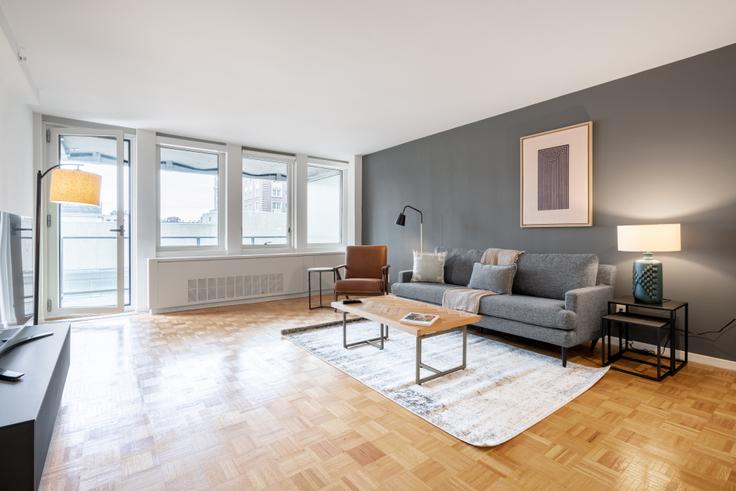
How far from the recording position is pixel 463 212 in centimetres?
479

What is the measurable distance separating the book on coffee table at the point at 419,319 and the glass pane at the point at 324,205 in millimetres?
4044

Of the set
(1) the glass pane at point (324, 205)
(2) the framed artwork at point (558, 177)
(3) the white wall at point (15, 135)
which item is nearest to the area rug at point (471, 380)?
(2) the framed artwork at point (558, 177)

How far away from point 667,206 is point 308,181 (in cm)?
506

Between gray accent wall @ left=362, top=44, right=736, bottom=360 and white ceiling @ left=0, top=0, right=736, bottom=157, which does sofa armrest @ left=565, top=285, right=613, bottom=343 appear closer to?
gray accent wall @ left=362, top=44, right=736, bottom=360

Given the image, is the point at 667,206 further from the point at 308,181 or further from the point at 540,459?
the point at 308,181

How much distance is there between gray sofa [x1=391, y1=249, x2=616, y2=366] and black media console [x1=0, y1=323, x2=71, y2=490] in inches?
122

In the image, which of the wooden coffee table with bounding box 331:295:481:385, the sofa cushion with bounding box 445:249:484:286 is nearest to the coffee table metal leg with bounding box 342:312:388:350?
the wooden coffee table with bounding box 331:295:481:385

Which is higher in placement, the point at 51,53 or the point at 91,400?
the point at 51,53

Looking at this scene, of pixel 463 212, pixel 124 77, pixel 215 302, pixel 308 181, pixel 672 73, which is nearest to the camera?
pixel 672 73

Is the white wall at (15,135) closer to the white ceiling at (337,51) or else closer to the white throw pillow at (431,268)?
the white ceiling at (337,51)

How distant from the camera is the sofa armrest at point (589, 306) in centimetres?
285

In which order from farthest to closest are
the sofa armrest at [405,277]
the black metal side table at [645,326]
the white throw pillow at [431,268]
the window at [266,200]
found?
1. the window at [266,200]
2. the sofa armrest at [405,277]
3. the white throw pillow at [431,268]
4. the black metal side table at [645,326]

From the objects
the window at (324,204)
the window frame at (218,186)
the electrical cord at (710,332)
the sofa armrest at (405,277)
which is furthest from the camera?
the window at (324,204)

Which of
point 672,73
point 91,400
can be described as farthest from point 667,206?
point 91,400
